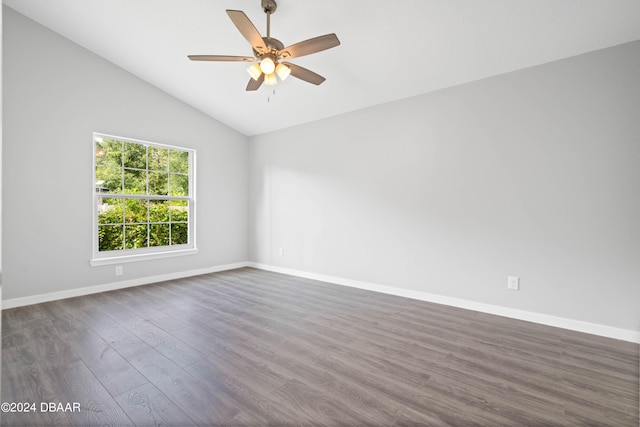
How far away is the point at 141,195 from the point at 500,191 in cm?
467

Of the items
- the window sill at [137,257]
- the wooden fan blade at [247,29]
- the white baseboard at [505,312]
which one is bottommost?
the white baseboard at [505,312]

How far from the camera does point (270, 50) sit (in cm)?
263

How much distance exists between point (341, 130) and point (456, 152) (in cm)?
167

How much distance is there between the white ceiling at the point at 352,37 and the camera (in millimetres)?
2713

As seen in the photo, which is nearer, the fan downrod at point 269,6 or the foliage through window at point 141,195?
the fan downrod at point 269,6

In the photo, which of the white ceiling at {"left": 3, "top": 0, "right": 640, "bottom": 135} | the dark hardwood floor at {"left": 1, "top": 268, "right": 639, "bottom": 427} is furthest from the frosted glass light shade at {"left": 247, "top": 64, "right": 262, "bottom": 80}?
the dark hardwood floor at {"left": 1, "top": 268, "right": 639, "bottom": 427}

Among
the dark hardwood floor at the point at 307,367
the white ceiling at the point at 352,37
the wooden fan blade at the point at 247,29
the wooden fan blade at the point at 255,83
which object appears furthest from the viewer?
the wooden fan blade at the point at 255,83

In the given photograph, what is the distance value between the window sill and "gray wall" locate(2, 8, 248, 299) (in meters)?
0.08

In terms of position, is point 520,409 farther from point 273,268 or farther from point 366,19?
point 273,268

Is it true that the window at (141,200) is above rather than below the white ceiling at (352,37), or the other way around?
below

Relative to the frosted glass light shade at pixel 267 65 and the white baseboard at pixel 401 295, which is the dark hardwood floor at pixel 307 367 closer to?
the white baseboard at pixel 401 295

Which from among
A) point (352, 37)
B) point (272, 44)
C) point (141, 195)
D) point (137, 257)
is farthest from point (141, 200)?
point (352, 37)

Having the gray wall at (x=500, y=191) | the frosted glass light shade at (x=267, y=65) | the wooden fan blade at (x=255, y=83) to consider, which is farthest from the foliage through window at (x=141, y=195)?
the frosted glass light shade at (x=267, y=65)

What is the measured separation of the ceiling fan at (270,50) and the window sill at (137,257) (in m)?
2.97
